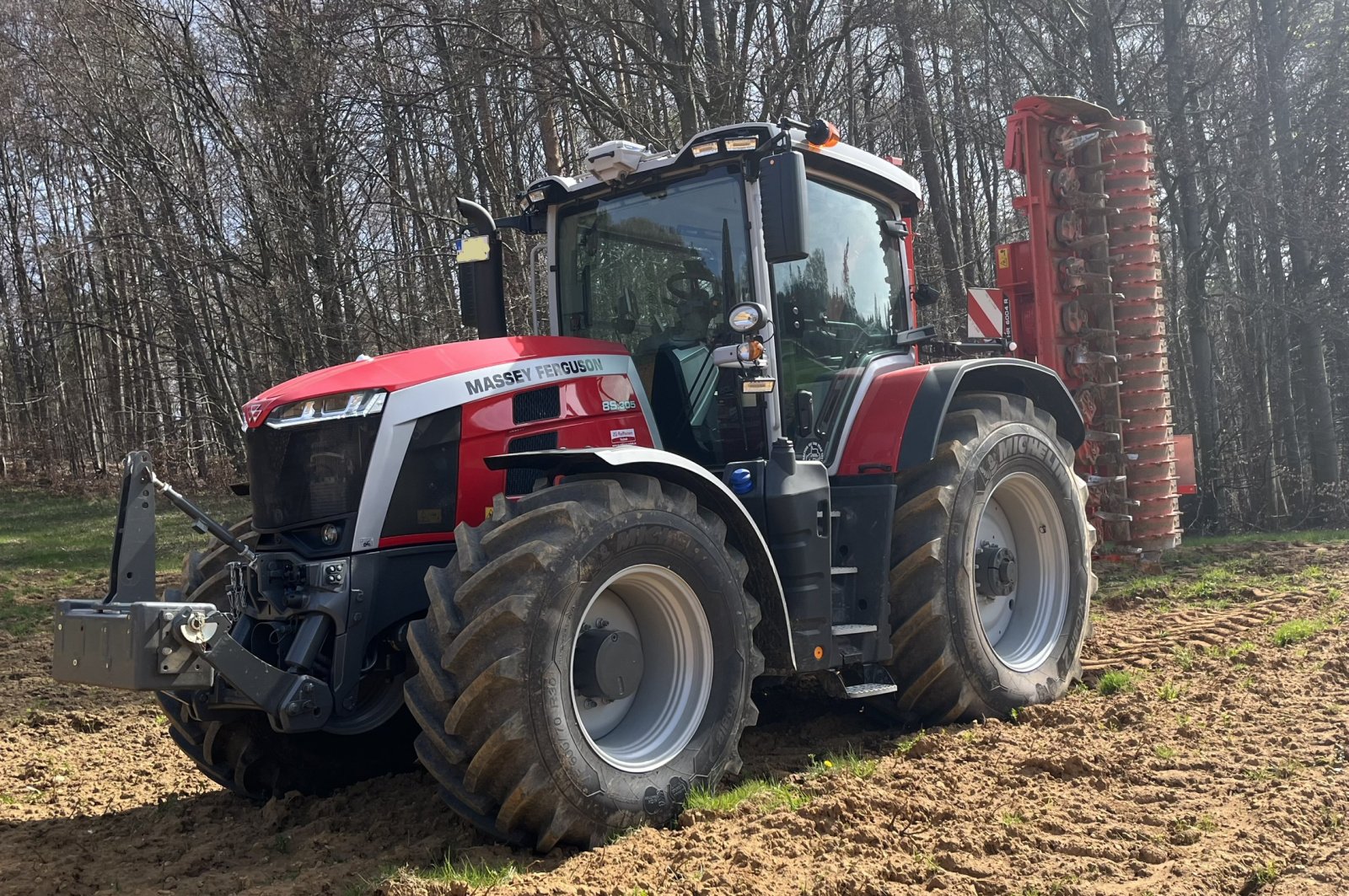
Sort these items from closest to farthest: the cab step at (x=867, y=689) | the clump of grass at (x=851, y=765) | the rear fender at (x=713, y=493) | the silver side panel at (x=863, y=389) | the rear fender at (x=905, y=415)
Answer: the rear fender at (x=713, y=493), the clump of grass at (x=851, y=765), the cab step at (x=867, y=689), the rear fender at (x=905, y=415), the silver side panel at (x=863, y=389)

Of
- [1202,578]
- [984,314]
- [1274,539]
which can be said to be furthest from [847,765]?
[1274,539]

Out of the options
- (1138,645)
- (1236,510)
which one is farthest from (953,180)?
(1138,645)

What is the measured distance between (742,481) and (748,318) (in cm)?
68

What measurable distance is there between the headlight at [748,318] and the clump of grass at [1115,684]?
261 cm

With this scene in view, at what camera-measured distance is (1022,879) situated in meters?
3.41

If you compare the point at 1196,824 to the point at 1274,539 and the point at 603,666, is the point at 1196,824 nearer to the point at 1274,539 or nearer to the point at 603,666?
the point at 603,666

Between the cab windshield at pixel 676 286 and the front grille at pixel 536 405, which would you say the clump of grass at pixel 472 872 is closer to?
the front grille at pixel 536 405

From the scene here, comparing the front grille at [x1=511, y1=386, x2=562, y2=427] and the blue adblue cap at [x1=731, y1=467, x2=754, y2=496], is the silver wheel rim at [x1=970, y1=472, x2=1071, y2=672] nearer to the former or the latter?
the blue adblue cap at [x1=731, y1=467, x2=754, y2=496]

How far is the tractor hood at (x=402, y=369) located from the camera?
4.25 m

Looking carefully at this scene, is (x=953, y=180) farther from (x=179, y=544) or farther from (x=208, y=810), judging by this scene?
(x=208, y=810)

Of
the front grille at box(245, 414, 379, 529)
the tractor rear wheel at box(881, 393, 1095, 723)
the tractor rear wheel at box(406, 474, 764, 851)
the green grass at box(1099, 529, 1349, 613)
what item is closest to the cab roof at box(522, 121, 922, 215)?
the tractor rear wheel at box(881, 393, 1095, 723)

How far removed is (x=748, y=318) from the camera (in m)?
4.71

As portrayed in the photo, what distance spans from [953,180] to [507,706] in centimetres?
2115

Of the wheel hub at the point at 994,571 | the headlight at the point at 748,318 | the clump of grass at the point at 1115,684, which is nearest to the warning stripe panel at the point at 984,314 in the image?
the wheel hub at the point at 994,571
